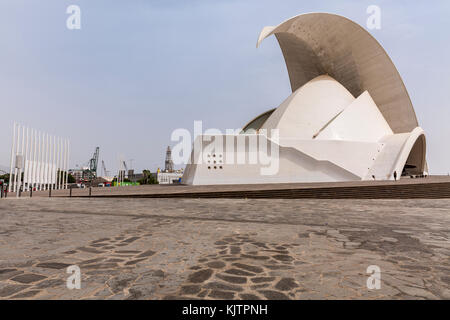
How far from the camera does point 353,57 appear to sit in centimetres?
2784

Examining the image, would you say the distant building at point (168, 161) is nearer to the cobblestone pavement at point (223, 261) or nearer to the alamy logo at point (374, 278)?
the cobblestone pavement at point (223, 261)

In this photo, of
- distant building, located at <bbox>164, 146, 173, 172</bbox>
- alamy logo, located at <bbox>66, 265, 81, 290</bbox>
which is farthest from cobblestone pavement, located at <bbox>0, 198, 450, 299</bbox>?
distant building, located at <bbox>164, 146, 173, 172</bbox>

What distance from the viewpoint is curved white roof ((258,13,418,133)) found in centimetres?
2636

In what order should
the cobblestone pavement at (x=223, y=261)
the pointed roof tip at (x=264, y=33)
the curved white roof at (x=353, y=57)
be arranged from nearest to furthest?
the cobblestone pavement at (x=223, y=261) < the pointed roof tip at (x=264, y=33) < the curved white roof at (x=353, y=57)

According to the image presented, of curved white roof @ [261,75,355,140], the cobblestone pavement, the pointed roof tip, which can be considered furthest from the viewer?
curved white roof @ [261,75,355,140]

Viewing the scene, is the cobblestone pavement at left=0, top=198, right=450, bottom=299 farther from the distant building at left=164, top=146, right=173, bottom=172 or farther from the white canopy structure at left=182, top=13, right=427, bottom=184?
the distant building at left=164, top=146, right=173, bottom=172

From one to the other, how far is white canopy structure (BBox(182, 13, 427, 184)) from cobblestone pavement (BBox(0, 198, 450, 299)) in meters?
15.7

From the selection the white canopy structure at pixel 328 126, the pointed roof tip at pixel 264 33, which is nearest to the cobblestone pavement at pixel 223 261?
the white canopy structure at pixel 328 126

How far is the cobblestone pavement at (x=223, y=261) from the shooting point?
77.4 inches

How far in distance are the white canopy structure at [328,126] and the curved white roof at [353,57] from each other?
10 centimetres

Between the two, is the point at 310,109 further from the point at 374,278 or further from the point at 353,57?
the point at 374,278

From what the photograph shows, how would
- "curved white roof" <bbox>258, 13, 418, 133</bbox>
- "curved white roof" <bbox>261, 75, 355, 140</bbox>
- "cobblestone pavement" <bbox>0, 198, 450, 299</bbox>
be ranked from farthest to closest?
"curved white roof" <bbox>258, 13, 418, 133</bbox>, "curved white roof" <bbox>261, 75, 355, 140</bbox>, "cobblestone pavement" <bbox>0, 198, 450, 299</bbox>

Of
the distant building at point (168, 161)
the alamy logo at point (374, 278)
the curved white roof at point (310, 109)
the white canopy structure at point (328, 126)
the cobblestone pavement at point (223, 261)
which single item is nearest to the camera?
the cobblestone pavement at point (223, 261)

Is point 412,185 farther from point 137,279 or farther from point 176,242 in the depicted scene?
point 137,279
